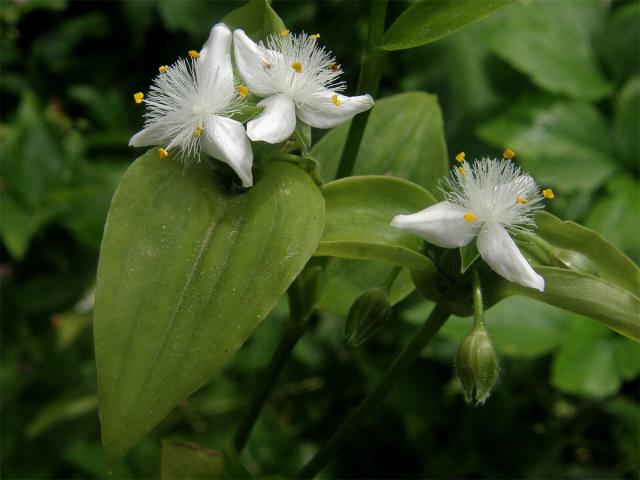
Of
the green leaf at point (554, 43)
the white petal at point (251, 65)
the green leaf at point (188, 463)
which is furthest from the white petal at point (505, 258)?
the green leaf at point (554, 43)

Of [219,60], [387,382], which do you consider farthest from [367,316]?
Answer: [219,60]

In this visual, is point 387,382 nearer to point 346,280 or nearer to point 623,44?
point 346,280

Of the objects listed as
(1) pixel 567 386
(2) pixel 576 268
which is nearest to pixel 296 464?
(1) pixel 567 386

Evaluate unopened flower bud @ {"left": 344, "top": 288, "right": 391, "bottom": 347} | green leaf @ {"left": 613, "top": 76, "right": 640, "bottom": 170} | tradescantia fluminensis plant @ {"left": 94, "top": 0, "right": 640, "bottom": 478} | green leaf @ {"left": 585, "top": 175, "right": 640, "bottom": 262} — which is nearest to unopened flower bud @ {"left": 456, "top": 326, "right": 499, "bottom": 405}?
tradescantia fluminensis plant @ {"left": 94, "top": 0, "right": 640, "bottom": 478}

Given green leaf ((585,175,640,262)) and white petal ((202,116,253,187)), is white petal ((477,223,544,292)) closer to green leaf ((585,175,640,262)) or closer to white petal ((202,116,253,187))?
white petal ((202,116,253,187))

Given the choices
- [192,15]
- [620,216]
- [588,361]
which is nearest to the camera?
[588,361]

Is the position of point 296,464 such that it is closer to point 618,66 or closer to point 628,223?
point 628,223

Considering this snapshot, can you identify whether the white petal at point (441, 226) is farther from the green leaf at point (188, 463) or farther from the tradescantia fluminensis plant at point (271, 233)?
the green leaf at point (188, 463)
